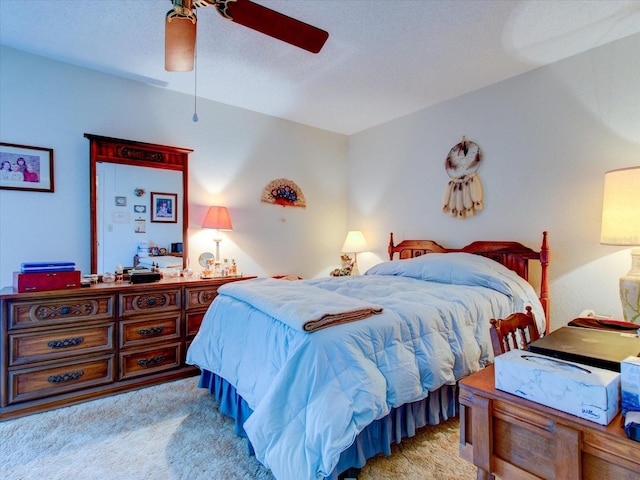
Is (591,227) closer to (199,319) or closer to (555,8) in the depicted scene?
(555,8)

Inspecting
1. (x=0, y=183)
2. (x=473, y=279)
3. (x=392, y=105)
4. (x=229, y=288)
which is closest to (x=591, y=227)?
(x=473, y=279)

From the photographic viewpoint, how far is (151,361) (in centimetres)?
265

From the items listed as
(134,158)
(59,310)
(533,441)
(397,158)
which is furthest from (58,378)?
(397,158)

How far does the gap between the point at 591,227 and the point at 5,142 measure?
4.50 m

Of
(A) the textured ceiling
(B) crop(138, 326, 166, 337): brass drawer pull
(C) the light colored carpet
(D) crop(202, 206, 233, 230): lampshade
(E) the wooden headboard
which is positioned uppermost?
(A) the textured ceiling

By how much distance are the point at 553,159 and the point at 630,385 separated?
2430 mm

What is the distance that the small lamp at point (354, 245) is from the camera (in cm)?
426

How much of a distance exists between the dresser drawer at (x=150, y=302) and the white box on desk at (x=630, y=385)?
2.76 metres

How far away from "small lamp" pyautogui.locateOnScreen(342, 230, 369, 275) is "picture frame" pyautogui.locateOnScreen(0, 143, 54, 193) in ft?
9.97

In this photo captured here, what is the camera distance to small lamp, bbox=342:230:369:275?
14.0 ft

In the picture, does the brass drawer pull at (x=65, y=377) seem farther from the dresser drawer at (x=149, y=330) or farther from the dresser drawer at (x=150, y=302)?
the dresser drawer at (x=150, y=302)

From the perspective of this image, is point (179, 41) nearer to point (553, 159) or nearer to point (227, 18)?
point (227, 18)

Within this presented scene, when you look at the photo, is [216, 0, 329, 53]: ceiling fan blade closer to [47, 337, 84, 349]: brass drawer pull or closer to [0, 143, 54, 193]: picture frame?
[0, 143, 54, 193]: picture frame

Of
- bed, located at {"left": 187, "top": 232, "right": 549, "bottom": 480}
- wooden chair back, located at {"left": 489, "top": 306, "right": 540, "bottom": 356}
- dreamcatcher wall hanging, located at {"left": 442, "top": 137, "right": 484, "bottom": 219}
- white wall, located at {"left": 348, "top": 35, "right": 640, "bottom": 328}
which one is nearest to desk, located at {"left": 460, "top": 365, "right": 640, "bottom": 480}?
wooden chair back, located at {"left": 489, "top": 306, "right": 540, "bottom": 356}
